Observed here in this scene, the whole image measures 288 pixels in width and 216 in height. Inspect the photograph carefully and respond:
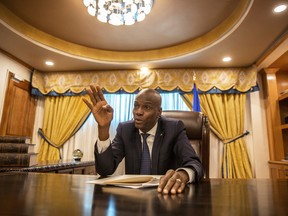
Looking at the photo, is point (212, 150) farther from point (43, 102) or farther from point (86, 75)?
point (43, 102)

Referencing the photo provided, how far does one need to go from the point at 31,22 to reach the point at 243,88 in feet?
11.5

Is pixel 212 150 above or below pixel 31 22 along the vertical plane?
below

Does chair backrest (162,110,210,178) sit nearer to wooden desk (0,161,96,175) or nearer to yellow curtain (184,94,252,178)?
wooden desk (0,161,96,175)

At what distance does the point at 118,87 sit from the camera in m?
3.94

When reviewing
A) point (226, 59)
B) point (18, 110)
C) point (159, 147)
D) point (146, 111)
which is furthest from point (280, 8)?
point (18, 110)

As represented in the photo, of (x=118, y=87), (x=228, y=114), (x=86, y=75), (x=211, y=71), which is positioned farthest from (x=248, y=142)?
(x=86, y=75)

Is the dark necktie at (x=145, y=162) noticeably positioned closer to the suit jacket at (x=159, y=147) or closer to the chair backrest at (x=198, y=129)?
the suit jacket at (x=159, y=147)

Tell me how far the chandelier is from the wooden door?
6.64 ft

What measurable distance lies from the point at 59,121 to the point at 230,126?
10.5ft

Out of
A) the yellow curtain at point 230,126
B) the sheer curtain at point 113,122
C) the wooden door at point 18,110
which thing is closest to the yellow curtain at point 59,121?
the sheer curtain at point 113,122

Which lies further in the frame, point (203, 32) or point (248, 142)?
point (248, 142)

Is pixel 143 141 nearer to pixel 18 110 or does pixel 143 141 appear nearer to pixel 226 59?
pixel 226 59

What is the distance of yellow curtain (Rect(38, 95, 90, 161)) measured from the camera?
3922 millimetres

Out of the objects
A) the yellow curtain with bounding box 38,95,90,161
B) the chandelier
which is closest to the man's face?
the chandelier
